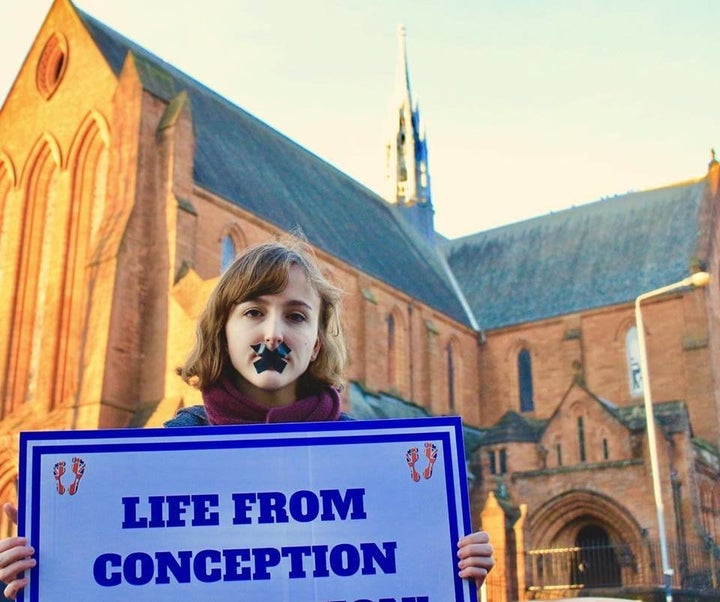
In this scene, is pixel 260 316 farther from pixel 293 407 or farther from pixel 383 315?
pixel 383 315

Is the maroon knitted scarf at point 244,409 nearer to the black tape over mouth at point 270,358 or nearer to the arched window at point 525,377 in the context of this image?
the black tape over mouth at point 270,358

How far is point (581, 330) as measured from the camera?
3712 centimetres

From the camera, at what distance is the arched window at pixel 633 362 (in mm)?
35344

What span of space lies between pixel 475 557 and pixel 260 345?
91 cm

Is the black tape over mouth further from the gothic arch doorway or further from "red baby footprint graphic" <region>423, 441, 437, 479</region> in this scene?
the gothic arch doorway

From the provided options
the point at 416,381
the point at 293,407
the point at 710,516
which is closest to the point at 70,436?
the point at 293,407

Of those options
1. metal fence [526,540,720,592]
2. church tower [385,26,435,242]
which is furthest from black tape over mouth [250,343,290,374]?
church tower [385,26,435,242]

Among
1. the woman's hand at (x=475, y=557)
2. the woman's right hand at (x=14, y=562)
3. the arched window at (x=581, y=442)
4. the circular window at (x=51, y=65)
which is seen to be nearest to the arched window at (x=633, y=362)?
the arched window at (x=581, y=442)

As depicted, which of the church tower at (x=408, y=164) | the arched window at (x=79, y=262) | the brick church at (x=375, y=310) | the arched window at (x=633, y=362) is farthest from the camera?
the church tower at (x=408, y=164)

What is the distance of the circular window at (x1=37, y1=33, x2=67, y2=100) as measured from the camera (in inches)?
1077

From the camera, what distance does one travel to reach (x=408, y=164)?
47219mm

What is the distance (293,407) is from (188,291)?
1957cm

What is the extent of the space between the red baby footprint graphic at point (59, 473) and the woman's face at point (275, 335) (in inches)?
23.4

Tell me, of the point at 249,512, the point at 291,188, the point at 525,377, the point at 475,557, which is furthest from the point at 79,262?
the point at 475,557
